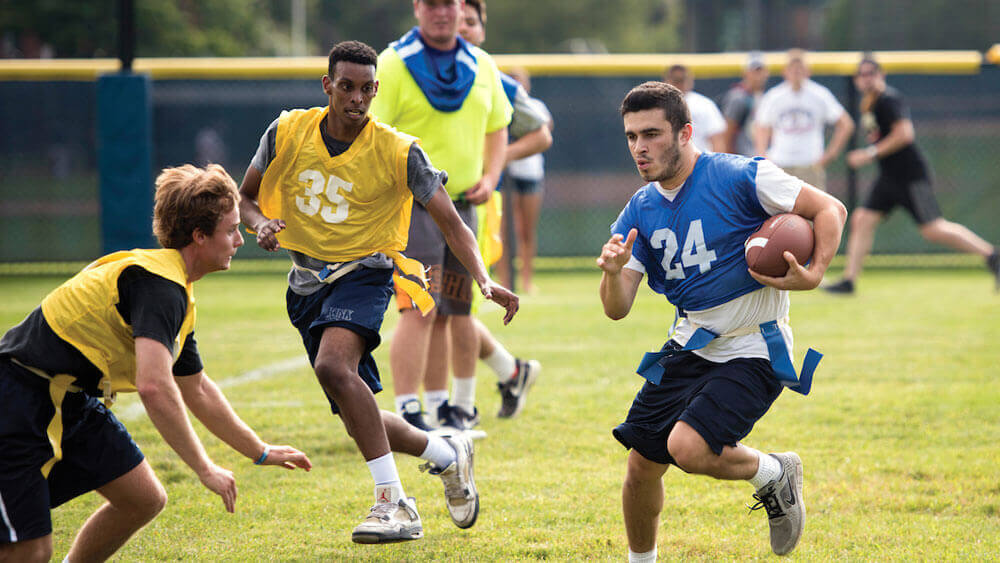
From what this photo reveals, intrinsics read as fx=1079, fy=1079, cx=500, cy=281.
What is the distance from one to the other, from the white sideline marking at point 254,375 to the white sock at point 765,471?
3495mm

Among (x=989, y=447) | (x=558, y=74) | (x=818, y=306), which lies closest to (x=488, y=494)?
(x=989, y=447)

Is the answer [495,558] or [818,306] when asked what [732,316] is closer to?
[495,558]

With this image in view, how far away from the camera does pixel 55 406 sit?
305 cm

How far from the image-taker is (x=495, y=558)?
365cm

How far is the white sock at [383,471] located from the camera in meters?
3.75

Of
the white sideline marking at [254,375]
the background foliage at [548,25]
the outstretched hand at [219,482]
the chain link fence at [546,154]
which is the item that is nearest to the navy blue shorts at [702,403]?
the outstretched hand at [219,482]

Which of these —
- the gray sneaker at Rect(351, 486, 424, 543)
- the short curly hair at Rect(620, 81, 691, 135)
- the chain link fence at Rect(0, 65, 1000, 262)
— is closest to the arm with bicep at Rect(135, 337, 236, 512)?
the gray sneaker at Rect(351, 486, 424, 543)

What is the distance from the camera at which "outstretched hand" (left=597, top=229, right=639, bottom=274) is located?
3.38 m

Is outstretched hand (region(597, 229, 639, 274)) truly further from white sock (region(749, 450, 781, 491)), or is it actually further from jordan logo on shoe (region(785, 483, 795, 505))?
jordan logo on shoe (region(785, 483, 795, 505))

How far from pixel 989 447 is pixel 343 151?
3.23 metres

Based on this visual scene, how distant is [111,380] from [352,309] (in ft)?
3.34

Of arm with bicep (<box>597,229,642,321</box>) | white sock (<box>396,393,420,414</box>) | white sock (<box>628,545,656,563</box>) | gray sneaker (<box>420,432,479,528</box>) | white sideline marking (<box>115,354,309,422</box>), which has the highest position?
arm with bicep (<box>597,229,642,321</box>)

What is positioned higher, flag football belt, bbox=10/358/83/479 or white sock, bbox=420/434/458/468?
flag football belt, bbox=10/358/83/479

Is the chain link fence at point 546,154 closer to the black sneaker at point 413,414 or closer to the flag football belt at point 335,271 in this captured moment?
the black sneaker at point 413,414
